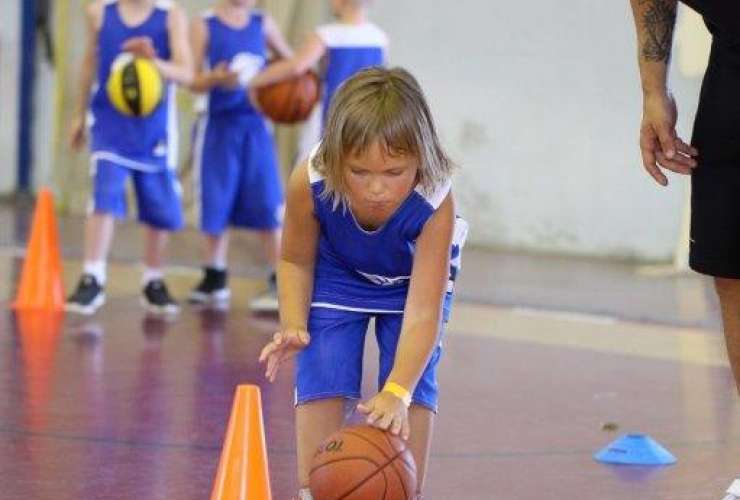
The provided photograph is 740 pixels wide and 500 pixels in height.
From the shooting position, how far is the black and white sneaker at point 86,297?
27.8 ft

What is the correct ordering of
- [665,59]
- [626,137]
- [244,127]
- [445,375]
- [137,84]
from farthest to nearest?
1. [626,137]
2. [244,127]
3. [137,84]
4. [445,375]
5. [665,59]

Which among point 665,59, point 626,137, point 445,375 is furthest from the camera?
point 626,137

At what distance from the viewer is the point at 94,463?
5098 mm

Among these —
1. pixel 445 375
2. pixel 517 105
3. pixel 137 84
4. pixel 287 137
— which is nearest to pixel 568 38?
pixel 517 105

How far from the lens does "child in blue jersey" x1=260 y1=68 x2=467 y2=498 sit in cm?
408

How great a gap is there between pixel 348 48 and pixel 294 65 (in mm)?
425

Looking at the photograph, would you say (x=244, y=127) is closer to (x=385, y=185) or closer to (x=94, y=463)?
(x=94, y=463)

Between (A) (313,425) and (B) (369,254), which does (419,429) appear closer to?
(A) (313,425)

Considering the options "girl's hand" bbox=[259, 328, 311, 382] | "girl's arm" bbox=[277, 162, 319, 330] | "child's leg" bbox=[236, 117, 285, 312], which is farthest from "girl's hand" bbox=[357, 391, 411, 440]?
"child's leg" bbox=[236, 117, 285, 312]

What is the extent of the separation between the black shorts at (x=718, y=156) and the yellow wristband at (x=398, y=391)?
87 centimetres

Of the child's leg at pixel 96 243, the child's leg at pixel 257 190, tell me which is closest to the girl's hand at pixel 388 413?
the child's leg at pixel 96 243

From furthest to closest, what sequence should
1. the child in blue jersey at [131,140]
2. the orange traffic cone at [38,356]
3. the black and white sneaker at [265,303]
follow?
1. the black and white sneaker at [265,303]
2. the child in blue jersey at [131,140]
3. the orange traffic cone at [38,356]

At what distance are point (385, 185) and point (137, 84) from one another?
4.62m

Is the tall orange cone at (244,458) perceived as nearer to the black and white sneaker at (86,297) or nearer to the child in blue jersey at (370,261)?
the child in blue jersey at (370,261)
